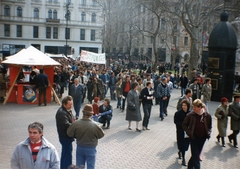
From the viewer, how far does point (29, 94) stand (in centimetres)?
1673

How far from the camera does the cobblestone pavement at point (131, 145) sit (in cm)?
817

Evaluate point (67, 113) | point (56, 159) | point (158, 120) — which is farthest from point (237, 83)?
point (56, 159)

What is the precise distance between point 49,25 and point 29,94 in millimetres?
49505

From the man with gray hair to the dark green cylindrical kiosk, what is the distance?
16651 millimetres

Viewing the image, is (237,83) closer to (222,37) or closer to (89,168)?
(222,37)

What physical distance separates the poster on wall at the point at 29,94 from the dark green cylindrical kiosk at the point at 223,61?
10.7 m

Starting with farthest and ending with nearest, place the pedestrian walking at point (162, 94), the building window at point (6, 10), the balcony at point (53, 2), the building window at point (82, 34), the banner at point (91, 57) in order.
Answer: the building window at point (82, 34) < the balcony at point (53, 2) < the building window at point (6, 10) < the banner at point (91, 57) < the pedestrian walking at point (162, 94)

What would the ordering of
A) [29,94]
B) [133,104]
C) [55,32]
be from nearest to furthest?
1. [133,104]
2. [29,94]
3. [55,32]

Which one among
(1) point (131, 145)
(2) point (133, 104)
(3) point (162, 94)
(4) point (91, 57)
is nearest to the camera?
(1) point (131, 145)

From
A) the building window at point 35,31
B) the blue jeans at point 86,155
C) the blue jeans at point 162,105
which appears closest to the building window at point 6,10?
the building window at point 35,31

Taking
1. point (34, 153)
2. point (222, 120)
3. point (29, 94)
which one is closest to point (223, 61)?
point (222, 120)

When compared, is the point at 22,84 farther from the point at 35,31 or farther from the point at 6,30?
the point at 35,31

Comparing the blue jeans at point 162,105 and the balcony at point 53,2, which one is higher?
the balcony at point 53,2

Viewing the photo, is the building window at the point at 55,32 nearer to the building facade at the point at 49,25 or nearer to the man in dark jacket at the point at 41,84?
the building facade at the point at 49,25
